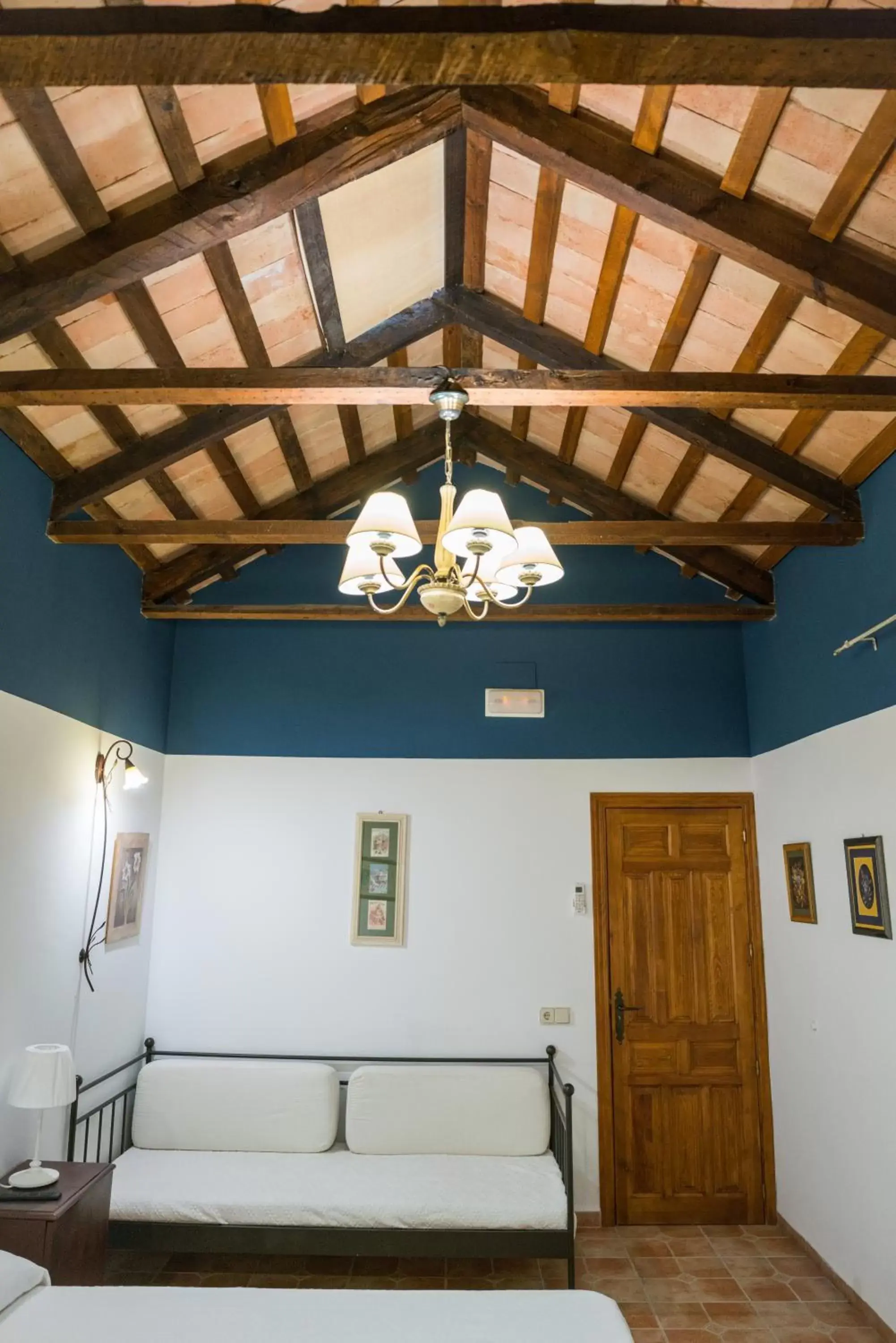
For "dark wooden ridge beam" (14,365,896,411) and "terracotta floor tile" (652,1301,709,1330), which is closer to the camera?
"dark wooden ridge beam" (14,365,896,411)

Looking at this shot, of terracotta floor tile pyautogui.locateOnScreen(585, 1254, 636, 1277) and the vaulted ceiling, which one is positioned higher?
the vaulted ceiling

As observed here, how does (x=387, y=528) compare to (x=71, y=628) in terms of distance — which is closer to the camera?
(x=387, y=528)

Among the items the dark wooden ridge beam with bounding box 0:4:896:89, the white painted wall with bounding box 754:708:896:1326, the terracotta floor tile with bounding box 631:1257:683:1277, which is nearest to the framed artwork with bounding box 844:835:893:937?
the white painted wall with bounding box 754:708:896:1326

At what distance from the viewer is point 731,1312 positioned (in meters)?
3.83

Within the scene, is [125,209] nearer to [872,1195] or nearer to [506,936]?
[506,936]

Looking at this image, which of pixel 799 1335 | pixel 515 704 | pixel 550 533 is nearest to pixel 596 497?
pixel 550 533

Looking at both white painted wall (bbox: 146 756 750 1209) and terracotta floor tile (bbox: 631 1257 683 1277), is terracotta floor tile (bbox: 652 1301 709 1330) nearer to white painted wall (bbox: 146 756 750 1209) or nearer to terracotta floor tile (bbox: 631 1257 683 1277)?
terracotta floor tile (bbox: 631 1257 683 1277)

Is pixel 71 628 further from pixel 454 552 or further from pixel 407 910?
pixel 407 910

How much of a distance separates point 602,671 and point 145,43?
418 cm

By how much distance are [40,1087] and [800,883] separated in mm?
3591

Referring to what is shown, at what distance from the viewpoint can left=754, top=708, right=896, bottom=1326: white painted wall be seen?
3.67m

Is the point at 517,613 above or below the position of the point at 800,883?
above

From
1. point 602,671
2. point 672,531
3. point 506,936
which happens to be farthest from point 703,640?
point 506,936

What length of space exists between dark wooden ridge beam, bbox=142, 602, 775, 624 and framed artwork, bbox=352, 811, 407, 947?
47.1 inches
